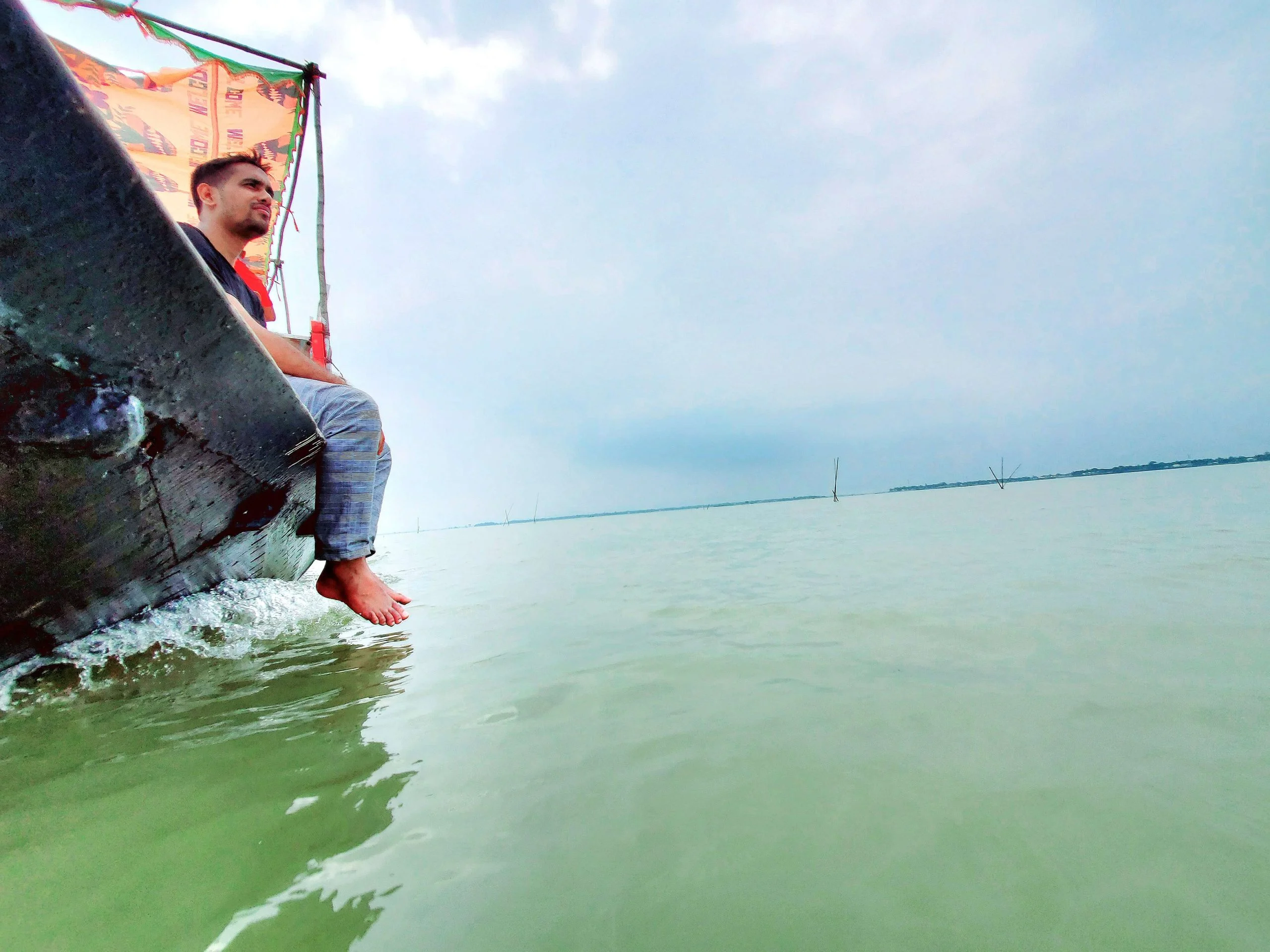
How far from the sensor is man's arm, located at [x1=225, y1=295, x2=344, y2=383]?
1.72m

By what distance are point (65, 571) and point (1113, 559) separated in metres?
5.72

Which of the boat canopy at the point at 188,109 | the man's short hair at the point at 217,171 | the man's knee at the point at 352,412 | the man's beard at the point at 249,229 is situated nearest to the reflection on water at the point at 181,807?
the man's knee at the point at 352,412

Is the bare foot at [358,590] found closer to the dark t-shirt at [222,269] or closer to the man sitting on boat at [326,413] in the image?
the man sitting on boat at [326,413]

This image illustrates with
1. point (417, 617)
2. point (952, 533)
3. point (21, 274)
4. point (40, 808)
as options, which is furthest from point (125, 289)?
point (952, 533)

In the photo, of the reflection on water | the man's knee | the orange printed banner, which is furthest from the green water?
the orange printed banner

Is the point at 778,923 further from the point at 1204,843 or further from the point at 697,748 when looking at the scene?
the point at 1204,843

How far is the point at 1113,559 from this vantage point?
393 centimetres

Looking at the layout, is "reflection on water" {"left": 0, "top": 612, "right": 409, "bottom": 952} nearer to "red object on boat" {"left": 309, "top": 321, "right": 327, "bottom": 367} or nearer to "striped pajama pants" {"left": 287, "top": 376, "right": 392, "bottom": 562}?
"striped pajama pants" {"left": 287, "top": 376, "right": 392, "bottom": 562}

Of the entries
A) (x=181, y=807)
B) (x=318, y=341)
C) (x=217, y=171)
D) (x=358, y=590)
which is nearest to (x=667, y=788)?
(x=181, y=807)

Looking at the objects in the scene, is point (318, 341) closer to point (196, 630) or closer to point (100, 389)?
point (196, 630)

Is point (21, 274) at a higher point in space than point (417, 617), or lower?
higher

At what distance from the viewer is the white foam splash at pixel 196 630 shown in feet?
5.62

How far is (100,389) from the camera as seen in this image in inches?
46.9

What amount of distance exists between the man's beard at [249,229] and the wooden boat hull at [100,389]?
1.04 m
